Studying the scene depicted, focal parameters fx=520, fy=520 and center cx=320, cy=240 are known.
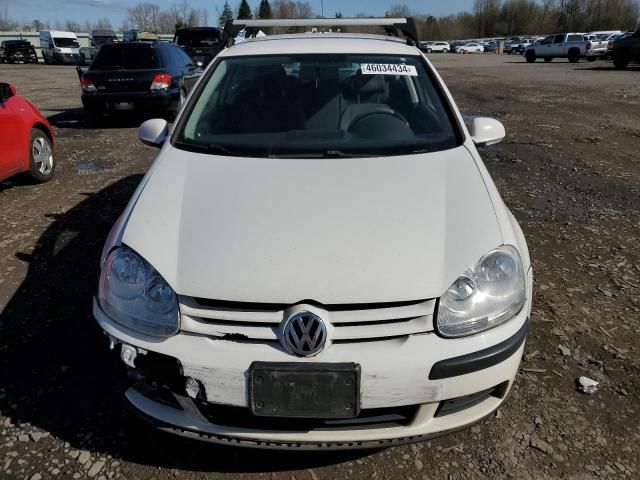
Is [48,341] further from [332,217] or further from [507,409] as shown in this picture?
[507,409]

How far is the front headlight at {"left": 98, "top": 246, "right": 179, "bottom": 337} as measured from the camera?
6.07ft

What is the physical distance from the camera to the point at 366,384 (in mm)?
1734

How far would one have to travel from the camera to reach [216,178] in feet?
7.78

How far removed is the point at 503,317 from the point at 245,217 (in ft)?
3.48

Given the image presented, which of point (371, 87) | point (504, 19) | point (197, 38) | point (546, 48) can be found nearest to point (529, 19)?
point (504, 19)

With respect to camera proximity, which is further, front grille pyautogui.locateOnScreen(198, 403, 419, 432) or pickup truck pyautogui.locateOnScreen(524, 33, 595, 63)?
pickup truck pyautogui.locateOnScreen(524, 33, 595, 63)

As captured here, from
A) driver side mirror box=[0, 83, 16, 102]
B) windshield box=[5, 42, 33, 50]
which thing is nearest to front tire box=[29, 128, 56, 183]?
driver side mirror box=[0, 83, 16, 102]

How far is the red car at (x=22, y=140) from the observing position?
5.11 metres

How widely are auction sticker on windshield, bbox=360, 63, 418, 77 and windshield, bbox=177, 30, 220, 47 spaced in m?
13.3

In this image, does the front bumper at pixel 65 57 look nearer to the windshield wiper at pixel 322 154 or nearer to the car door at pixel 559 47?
the car door at pixel 559 47

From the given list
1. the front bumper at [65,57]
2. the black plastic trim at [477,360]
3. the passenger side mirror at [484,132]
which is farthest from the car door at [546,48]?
the black plastic trim at [477,360]

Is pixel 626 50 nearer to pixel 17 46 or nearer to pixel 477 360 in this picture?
pixel 477 360

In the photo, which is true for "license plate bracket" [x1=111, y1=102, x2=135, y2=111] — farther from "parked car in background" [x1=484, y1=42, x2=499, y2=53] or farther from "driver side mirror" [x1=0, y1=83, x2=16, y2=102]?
"parked car in background" [x1=484, y1=42, x2=499, y2=53]

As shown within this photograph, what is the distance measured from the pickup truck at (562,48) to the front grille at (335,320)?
33262 mm
